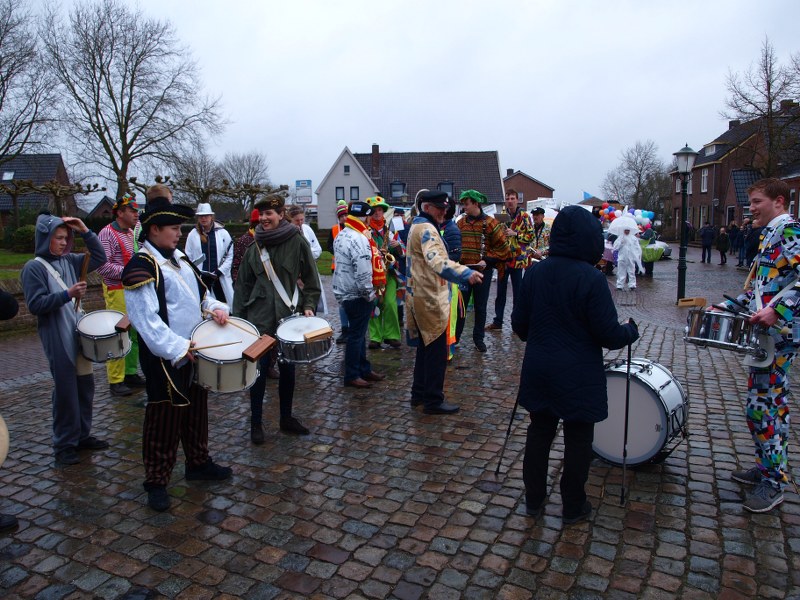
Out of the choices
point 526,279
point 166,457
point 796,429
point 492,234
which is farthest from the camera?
point 492,234

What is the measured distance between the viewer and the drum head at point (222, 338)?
3996 mm

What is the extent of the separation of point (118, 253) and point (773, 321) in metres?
5.90

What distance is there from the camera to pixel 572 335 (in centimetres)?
357

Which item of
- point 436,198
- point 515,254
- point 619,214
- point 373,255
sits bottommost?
point 515,254

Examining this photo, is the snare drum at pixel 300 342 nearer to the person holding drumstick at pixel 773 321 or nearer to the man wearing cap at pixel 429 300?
the man wearing cap at pixel 429 300

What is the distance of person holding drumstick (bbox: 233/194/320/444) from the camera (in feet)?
16.9

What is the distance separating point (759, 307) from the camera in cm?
390

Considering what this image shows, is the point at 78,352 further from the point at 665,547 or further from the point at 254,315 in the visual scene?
the point at 665,547

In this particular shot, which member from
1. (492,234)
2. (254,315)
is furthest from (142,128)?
(254,315)

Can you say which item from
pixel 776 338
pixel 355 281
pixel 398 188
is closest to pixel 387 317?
pixel 355 281

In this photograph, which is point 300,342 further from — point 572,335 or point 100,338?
point 572,335

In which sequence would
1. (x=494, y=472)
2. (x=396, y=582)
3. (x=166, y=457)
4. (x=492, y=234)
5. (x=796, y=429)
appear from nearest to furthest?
(x=396, y=582) → (x=166, y=457) → (x=494, y=472) → (x=796, y=429) → (x=492, y=234)

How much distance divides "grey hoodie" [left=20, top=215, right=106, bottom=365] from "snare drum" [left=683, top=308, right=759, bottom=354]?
445 centimetres

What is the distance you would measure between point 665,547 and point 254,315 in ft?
11.3
